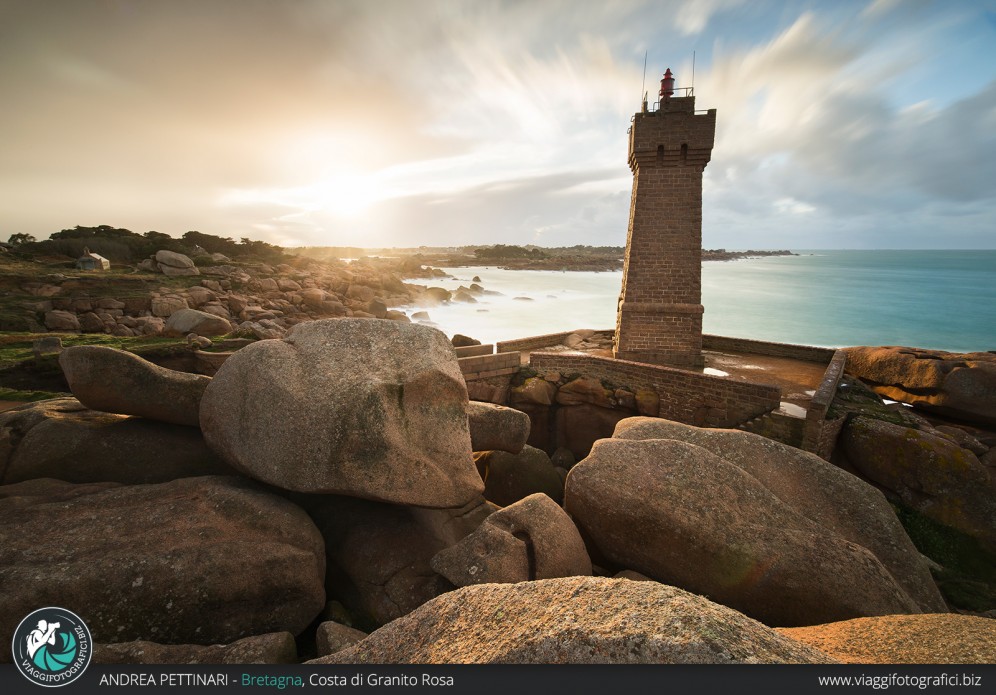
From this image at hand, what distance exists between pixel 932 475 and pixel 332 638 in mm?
9170

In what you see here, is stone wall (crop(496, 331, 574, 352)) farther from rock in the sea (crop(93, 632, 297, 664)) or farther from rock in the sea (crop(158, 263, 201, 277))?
rock in the sea (crop(158, 263, 201, 277))

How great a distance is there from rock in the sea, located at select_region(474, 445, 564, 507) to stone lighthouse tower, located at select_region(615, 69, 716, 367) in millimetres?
5856

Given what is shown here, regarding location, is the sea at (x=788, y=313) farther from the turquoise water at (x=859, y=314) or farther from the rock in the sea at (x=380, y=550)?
the rock in the sea at (x=380, y=550)

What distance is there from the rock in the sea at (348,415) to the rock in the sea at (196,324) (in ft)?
40.3

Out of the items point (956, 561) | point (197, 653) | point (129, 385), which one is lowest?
point (956, 561)

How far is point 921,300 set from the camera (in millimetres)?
50906

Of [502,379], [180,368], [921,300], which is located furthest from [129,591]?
[921,300]

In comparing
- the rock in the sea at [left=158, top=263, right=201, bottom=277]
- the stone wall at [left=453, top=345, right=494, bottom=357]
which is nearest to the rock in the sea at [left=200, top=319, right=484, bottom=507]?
the stone wall at [left=453, top=345, right=494, bottom=357]

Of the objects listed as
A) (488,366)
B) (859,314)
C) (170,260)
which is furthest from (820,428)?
(859,314)

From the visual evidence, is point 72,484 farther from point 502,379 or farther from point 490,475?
point 502,379

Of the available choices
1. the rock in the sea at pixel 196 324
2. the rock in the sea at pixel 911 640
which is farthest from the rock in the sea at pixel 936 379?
the rock in the sea at pixel 196 324

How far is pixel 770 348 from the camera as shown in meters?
12.8

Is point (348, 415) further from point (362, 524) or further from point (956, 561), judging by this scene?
point (956, 561)

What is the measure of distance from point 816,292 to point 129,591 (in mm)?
74852
